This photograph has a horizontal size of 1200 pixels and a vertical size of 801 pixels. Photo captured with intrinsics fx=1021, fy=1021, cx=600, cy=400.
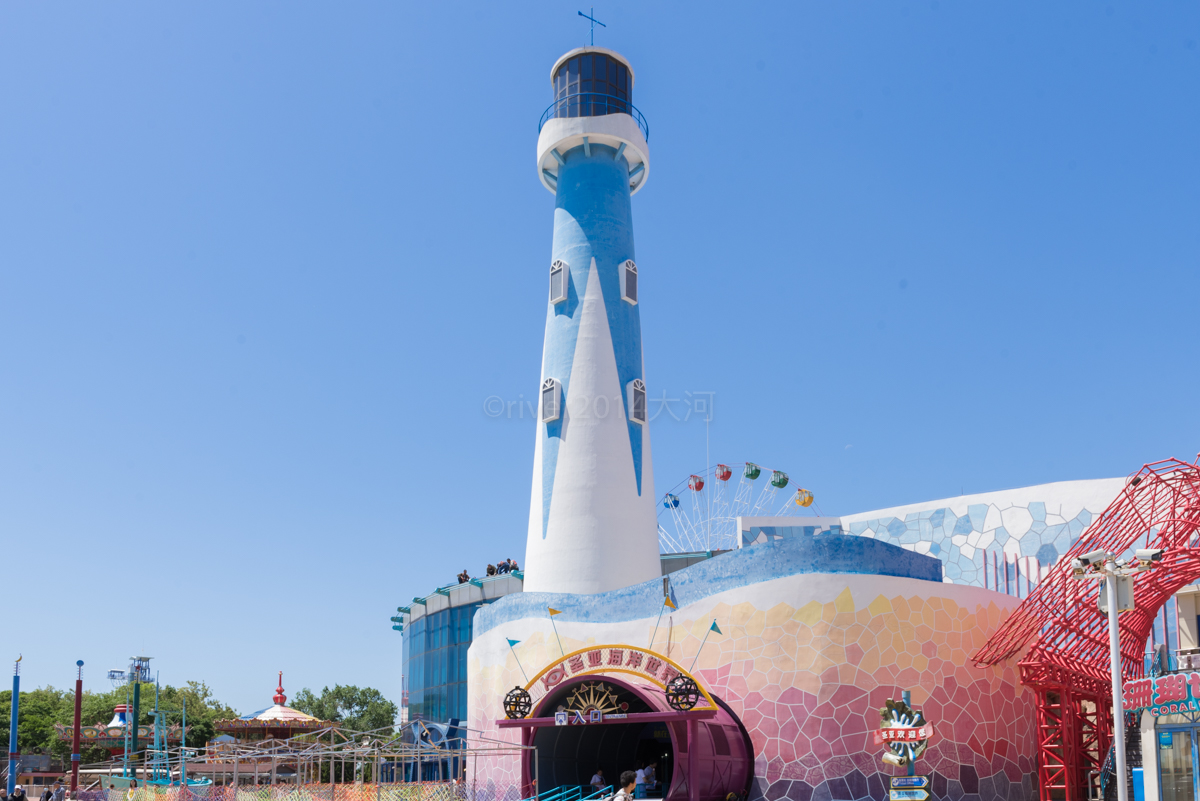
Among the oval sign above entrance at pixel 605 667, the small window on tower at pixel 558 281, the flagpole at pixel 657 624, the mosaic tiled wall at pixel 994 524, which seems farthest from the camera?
the mosaic tiled wall at pixel 994 524

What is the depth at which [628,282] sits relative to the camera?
91.5 feet

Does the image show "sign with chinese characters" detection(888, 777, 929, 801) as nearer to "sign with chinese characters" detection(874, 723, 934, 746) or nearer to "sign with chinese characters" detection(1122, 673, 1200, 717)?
"sign with chinese characters" detection(874, 723, 934, 746)

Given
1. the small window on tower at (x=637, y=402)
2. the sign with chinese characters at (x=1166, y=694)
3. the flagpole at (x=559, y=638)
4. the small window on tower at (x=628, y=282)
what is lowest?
the sign with chinese characters at (x=1166, y=694)

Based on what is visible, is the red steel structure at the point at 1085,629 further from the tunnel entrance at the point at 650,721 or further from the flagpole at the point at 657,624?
the flagpole at the point at 657,624

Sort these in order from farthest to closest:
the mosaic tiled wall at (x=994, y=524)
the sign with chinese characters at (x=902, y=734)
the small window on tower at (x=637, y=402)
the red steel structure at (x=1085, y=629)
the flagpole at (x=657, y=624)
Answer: the mosaic tiled wall at (x=994, y=524), the small window on tower at (x=637, y=402), the flagpole at (x=657, y=624), the red steel structure at (x=1085, y=629), the sign with chinese characters at (x=902, y=734)

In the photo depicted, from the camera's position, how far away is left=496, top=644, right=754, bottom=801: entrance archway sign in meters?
19.7

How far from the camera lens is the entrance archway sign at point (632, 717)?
1970 cm

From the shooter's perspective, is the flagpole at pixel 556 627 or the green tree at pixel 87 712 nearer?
the flagpole at pixel 556 627

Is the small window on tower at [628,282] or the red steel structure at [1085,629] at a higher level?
the small window on tower at [628,282]

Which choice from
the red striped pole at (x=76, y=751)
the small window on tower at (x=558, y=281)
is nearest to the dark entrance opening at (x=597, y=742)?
the small window on tower at (x=558, y=281)

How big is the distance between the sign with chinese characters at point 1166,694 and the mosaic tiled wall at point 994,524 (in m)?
10.2

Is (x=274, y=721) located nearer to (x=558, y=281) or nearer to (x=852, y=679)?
(x=558, y=281)

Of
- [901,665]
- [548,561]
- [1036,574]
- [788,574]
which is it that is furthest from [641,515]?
[1036,574]

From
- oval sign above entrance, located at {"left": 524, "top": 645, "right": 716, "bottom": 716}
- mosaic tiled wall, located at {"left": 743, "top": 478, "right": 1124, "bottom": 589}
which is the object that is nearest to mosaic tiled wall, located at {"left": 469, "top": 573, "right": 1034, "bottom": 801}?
oval sign above entrance, located at {"left": 524, "top": 645, "right": 716, "bottom": 716}
